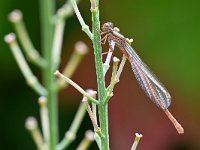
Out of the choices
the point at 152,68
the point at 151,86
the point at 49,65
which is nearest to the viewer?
the point at 151,86

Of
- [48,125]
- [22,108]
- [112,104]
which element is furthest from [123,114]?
[48,125]

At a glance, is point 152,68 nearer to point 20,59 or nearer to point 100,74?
point 20,59

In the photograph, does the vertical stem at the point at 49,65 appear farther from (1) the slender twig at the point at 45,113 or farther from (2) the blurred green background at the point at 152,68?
(2) the blurred green background at the point at 152,68

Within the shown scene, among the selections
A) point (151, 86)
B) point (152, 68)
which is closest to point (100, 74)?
point (151, 86)

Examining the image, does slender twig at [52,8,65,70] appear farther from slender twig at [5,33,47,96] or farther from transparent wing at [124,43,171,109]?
transparent wing at [124,43,171,109]

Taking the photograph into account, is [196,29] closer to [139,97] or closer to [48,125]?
[139,97]

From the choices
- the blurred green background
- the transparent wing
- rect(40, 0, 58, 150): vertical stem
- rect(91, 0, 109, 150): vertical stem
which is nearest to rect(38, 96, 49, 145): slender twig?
rect(40, 0, 58, 150): vertical stem

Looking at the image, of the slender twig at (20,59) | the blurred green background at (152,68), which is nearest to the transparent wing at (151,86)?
the slender twig at (20,59)

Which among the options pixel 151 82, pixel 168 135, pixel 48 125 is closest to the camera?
pixel 151 82
